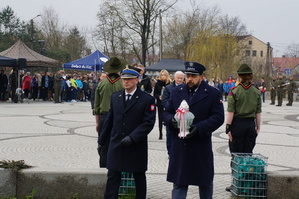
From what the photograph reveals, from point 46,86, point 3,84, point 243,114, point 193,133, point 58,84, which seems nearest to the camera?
point 193,133

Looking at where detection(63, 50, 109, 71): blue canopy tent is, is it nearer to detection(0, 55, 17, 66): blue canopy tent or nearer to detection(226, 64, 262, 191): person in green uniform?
detection(0, 55, 17, 66): blue canopy tent

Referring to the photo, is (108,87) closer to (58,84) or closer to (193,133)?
(193,133)

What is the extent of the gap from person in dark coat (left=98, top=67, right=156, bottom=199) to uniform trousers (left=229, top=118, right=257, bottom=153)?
1775 mm

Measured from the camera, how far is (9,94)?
32.8 metres

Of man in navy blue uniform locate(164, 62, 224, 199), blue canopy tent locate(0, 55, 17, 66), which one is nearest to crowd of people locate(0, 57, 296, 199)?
man in navy blue uniform locate(164, 62, 224, 199)

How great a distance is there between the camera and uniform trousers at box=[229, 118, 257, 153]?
7.07 m

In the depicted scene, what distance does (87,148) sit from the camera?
37.4 ft

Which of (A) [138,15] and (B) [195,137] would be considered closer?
(B) [195,137]

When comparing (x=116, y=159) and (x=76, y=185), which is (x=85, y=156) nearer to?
(x=76, y=185)

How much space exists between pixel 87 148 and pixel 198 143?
6329 millimetres

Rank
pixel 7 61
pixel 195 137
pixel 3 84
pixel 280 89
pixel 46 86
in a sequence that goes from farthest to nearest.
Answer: pixel 46 86 < pixel 280 89 < pixel 3 84 < pixel 7 61 < pixel 195 137

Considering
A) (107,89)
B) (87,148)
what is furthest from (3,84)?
(107,89)

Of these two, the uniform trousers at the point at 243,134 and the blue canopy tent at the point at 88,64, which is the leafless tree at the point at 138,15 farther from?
the uniform trousers at the point at 243,134

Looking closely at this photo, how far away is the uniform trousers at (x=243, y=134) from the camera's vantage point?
7.07m
